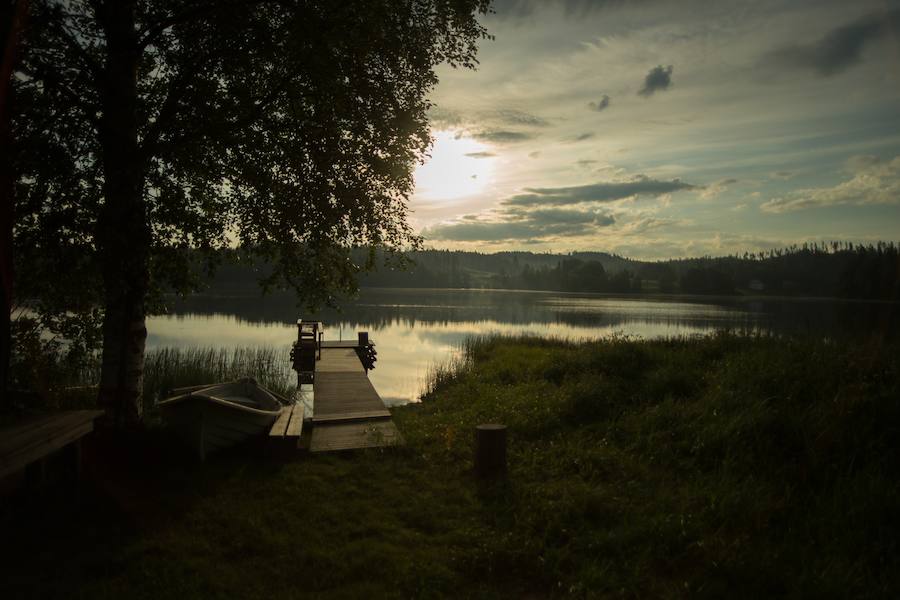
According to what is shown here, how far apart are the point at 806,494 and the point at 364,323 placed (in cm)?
4013

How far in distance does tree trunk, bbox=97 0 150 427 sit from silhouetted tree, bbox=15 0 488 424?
0.02 metres

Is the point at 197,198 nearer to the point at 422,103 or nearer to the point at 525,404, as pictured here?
the point at 422,103

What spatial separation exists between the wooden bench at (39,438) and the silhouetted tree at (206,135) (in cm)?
194

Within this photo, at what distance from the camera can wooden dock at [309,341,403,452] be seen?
9.50 meters

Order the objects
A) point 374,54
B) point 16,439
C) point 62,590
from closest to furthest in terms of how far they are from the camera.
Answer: point 62,590
point 16,439
point 374,54

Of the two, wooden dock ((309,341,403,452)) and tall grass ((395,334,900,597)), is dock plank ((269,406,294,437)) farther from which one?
tall grass ((395,334,900,597))

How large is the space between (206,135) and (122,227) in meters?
1.87

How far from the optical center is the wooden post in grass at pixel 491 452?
24.7ft

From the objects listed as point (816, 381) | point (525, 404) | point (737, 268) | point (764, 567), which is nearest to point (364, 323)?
point (525, 404)

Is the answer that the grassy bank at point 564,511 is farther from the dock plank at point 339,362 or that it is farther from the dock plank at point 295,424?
the dock plank at point 339,362

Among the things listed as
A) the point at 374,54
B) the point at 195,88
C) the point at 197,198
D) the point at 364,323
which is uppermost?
the point at 374,54

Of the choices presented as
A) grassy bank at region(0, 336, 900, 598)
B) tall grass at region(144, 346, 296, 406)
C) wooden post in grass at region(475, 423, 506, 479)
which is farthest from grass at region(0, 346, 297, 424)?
wooden post in grass at region(475, 423, 506, 479)

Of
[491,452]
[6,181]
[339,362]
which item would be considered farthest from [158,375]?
[491,452]

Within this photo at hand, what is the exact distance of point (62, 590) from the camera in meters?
4.61
